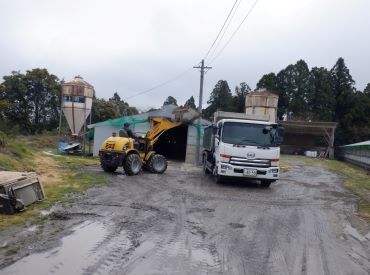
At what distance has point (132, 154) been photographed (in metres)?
17.0

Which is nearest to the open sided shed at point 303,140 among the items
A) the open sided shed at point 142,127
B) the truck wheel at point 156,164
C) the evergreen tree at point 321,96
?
the evergreen tree at point 321,96

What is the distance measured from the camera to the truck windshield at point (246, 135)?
15.1 metres

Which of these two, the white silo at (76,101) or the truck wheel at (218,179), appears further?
the white silo at (76,101)

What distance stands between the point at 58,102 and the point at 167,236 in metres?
47.5

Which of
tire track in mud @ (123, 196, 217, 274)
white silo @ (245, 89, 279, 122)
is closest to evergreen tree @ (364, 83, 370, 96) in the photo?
white silo @ (245, 89, 279, 122)

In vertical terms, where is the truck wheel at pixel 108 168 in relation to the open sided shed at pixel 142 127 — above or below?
below

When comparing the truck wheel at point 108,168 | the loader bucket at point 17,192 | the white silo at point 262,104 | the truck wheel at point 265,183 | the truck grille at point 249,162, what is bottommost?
the truck wheel at point 265,183

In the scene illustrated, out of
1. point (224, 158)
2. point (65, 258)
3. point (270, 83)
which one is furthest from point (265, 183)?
point (270, 83)

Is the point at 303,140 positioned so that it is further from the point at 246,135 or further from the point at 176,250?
the point at 176,250

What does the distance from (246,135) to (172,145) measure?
66.6 feet

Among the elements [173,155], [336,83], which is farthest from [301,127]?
[336,83]

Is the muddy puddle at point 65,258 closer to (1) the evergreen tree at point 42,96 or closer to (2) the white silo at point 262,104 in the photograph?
(2) the white silo at point 262,104

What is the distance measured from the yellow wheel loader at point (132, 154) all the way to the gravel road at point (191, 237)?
3.55m

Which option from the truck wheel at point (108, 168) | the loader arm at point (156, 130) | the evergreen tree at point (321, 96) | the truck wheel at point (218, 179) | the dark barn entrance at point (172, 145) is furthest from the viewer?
the evergreen tree at point (321, 96)
